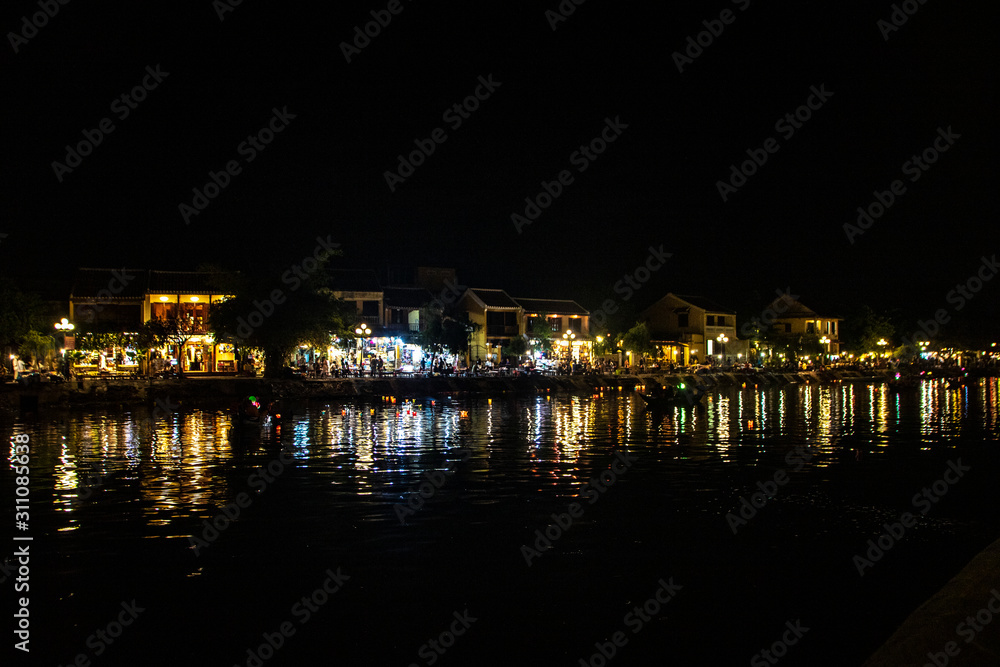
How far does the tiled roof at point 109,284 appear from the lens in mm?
52397

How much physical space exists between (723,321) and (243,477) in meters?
69.5

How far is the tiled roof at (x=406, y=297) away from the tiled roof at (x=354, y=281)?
69.2 inches

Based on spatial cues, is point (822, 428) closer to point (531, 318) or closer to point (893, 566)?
point (893, 566)

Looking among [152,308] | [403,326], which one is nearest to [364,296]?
[403,326]

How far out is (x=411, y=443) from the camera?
24656 mm

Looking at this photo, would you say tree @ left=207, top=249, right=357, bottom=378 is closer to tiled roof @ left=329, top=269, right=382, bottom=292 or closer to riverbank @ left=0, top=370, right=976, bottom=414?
riverbank @ left=0, top=370, right=976, bottom=414

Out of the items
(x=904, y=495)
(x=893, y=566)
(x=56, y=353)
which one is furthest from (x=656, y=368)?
(x=893, y=566)

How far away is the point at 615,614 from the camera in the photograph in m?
9.20

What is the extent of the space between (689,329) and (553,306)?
1670 centimetres

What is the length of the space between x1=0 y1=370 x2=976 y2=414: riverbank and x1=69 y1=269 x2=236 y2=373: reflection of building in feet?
23.9

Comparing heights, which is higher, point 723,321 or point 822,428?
point 723,321

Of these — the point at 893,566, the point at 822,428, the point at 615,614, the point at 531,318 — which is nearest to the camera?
the point at 615,614

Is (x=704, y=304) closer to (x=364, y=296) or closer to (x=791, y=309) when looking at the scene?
(x=791, y=309)

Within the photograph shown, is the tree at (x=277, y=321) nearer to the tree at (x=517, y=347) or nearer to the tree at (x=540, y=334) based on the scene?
the tree at (x=517, y=347)
